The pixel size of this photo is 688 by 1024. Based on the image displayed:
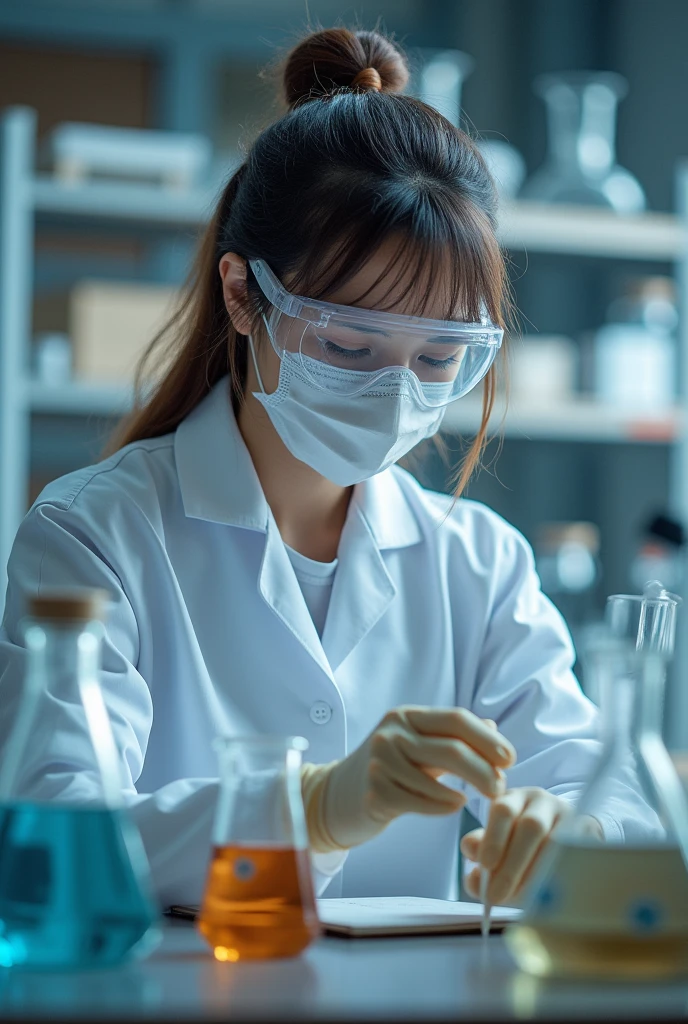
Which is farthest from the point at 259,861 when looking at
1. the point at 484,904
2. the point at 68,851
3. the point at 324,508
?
the point at 324,508

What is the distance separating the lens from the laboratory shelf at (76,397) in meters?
2.89

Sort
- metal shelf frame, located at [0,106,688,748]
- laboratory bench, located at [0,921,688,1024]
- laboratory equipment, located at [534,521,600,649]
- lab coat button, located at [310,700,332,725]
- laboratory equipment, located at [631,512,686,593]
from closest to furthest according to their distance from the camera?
laboratory bench, located at [0,921,688,1024] → lab coat button, located at [310,700,332,725] → metal shelf frame, located at [0,106,688,748] → laboratory equipment, located at [631,512,686,593] → laboratory equipment, located at [534,521,600,649]

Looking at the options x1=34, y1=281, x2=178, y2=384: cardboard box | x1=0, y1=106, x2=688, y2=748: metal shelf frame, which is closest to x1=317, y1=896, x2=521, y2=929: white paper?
x1=0, y1=106, x2=688, y2=748: metal shelf frame

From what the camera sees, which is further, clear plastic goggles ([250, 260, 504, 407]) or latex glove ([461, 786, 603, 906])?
clear plastic goggles ([250, 260, 504, 407])

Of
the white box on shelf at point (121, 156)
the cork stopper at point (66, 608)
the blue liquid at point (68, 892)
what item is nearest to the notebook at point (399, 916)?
the blue liquid at point (68, 892)

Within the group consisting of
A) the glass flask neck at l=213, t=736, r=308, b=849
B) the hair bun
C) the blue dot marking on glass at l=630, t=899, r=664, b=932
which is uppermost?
the hair bun

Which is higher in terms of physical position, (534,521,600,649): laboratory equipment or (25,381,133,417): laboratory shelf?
(25,381,133,417): laboratory shelf

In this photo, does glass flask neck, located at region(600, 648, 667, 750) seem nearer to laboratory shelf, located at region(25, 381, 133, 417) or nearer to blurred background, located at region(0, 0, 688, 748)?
blurred background, located at region(0, 0, 688, 748)

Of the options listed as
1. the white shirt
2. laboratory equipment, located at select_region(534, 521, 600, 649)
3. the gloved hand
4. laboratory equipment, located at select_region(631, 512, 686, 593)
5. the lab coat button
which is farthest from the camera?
laboratory equipment, located at select_region(534, 521, 600, 649)

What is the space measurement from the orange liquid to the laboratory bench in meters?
0.02

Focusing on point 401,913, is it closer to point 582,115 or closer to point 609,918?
point 609,918

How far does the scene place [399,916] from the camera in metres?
1.00

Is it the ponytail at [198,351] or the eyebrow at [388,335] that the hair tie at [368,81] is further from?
the eyebrow at [388,335]

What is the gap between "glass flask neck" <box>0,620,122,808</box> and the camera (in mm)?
752
